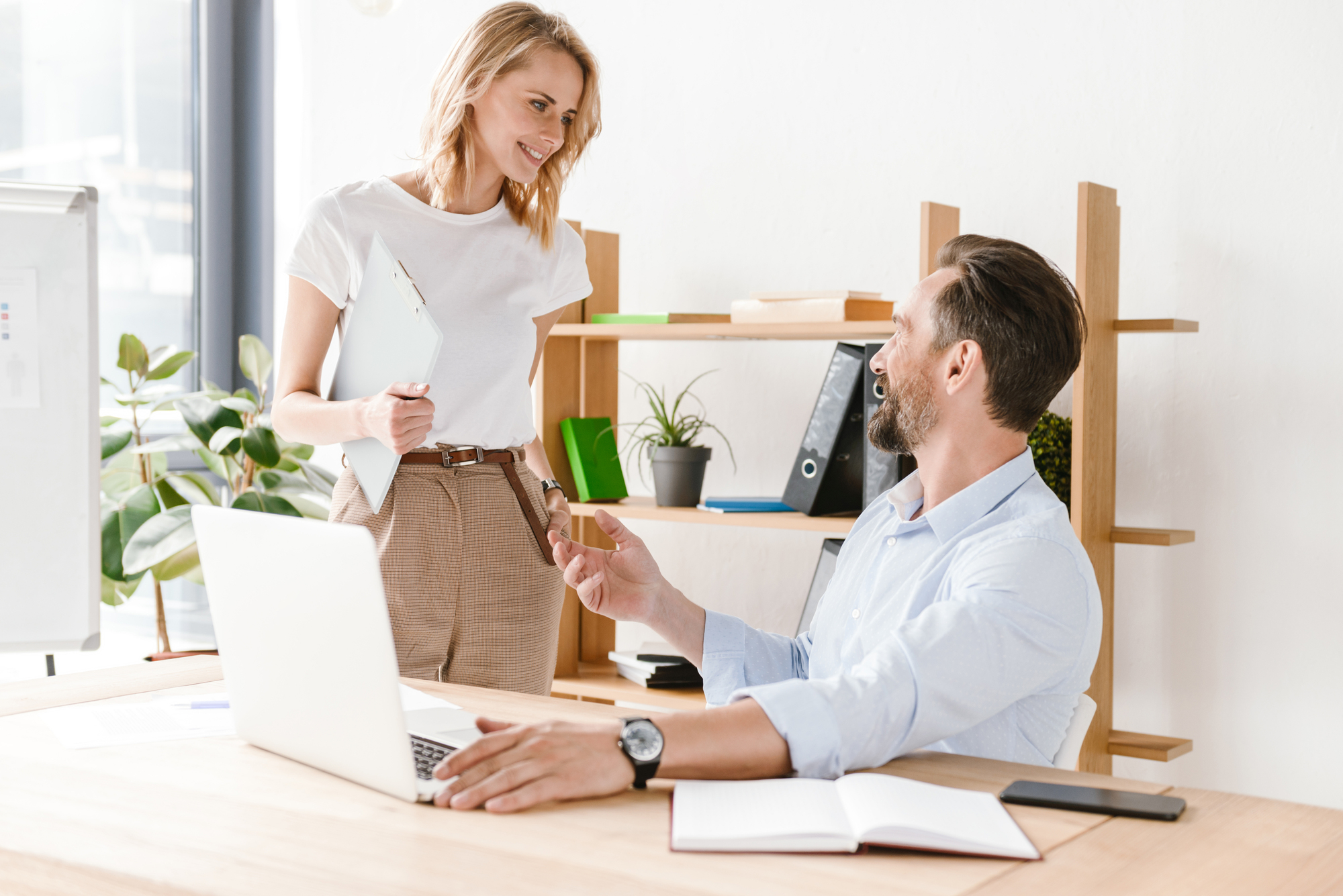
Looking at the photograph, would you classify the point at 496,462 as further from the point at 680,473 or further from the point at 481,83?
the point at 680,473

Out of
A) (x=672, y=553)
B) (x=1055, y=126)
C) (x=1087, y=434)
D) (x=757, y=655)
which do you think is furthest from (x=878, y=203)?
(x=757, y=655)

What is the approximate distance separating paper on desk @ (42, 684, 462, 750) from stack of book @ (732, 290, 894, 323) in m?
1.43

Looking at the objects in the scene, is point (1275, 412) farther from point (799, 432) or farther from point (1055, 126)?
point (799, 432)

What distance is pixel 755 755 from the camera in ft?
3.36

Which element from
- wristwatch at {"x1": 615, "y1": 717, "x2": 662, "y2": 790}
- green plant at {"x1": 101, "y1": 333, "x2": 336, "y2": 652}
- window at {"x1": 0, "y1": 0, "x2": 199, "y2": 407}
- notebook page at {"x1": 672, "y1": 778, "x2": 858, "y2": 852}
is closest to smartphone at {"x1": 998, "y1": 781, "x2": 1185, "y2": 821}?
notebook page at {"x1": 672, "y1": 778, "x2": 858, "y2": 852}

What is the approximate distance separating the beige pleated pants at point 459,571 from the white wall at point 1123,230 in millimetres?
1249

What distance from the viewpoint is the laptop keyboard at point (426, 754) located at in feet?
3.48

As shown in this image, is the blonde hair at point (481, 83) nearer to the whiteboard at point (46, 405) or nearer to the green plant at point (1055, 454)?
the whiteboard at point (46, 405)

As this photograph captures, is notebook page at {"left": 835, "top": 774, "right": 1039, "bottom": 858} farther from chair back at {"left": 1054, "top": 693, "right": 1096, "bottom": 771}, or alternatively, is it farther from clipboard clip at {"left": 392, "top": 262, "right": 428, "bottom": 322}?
clipboard clip at {"left": 392, "top": 262, "right": 428, "bottom": 322}

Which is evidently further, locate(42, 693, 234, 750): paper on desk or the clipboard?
the clipboard

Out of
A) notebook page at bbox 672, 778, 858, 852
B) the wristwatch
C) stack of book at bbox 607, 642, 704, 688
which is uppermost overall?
the wristwatch

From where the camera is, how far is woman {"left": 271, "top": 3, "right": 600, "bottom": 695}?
5.80 ft

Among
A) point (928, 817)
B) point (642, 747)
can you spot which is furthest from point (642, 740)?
point (928, 817)

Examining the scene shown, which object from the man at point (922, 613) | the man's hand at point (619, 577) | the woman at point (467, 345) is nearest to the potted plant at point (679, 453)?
the woman at point (467, 345)
